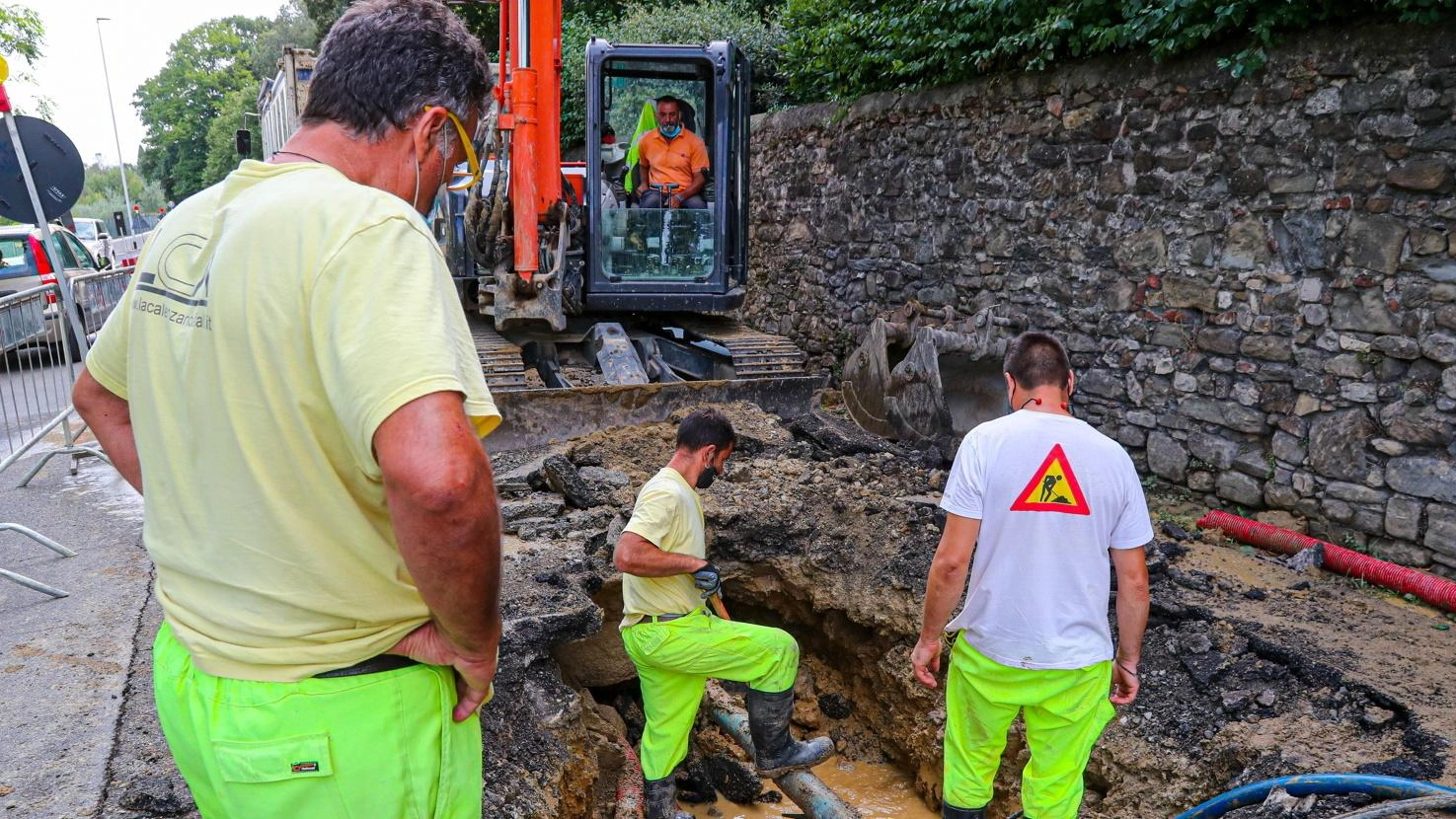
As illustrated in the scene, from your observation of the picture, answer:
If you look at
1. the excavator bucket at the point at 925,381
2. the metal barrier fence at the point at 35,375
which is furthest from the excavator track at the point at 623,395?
the metal barrier fence at the point at 35,375

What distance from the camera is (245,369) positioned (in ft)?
5.08

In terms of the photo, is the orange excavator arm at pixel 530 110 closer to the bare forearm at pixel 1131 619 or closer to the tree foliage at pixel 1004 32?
the tree foliage at pixel 1004 32

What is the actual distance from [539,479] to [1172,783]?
408 cm

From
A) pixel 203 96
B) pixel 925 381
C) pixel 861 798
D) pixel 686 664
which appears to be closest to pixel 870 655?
pixel 861 798

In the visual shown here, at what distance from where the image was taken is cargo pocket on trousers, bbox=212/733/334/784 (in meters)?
1.61

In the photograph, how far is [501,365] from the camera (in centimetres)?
787

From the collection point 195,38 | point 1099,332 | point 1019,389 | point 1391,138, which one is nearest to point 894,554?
point 1019,389

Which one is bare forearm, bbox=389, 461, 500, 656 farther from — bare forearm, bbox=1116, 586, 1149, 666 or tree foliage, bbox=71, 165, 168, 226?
tree foliage, bbox=71, 165, 168, 226

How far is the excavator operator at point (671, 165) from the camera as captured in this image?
8789mm

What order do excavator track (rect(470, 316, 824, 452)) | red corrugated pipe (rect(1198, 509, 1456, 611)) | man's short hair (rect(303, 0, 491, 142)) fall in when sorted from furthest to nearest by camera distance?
excavator track (rect(470, 316, 824, 452))
red corrugated pipe (rect(1198, 509, 1456, 611))
man's short hair (rect(303, 0, 491, 142))

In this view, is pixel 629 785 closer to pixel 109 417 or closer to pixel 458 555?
pixel 109 417

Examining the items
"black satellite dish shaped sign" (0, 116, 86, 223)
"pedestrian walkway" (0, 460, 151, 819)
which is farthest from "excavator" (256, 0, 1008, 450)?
"black satellite dish shaped sign" (0, 116, 86, 223)

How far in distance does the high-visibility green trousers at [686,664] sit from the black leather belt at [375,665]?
8.26ft

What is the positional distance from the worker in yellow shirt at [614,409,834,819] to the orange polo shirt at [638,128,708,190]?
16.4 feet
